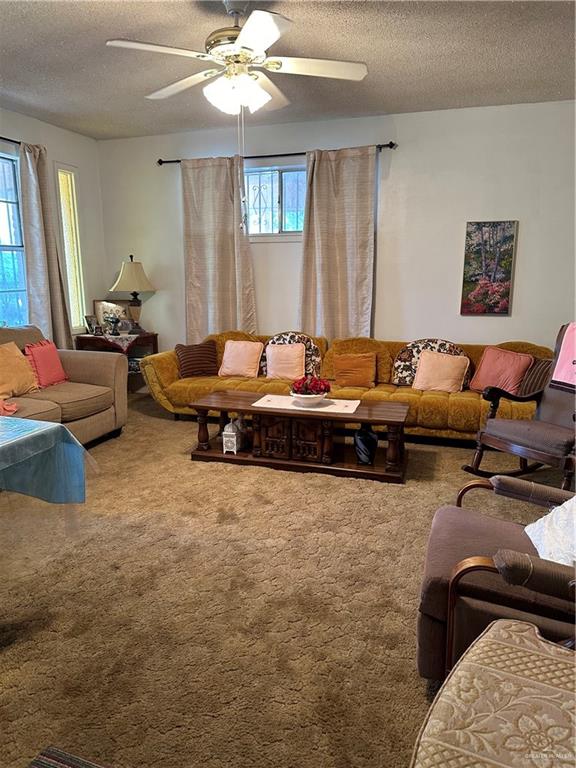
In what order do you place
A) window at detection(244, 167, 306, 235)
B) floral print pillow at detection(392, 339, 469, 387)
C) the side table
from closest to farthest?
1. floral print pillow at detection(392, 339, 469, 387)
2. window at detection(244, 167, 306, 235)
3. the side table

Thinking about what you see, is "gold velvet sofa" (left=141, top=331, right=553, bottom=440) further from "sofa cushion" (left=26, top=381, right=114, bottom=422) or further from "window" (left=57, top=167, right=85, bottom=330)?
"window" (left=57, top=167, right=85, bottom=330)

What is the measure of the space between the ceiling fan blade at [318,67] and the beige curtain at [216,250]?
2291mm

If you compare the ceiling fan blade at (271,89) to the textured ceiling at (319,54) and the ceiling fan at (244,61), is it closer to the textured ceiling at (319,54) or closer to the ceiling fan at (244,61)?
the ceiling fan at (244,61)

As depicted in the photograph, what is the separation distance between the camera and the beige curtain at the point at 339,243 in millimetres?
4602

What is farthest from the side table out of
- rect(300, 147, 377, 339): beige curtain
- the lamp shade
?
rect(300, 147, 377, 339): beige curtain

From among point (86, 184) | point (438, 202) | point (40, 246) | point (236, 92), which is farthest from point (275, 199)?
point (236, 92)

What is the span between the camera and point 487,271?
4461 millimetres

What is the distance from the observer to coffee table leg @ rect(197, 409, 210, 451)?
371cm

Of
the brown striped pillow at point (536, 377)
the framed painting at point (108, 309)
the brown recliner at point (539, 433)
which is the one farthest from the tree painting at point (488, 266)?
the framed painting at point (108, 309)

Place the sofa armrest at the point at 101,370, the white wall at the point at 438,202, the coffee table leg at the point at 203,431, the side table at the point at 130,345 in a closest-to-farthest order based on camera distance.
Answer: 1. the coffee table leg at the point at 203,431
2. the sofa armrest at the point at 101,370
3. the white wall at the point at 438,202
4. the side table at the point at 130,345

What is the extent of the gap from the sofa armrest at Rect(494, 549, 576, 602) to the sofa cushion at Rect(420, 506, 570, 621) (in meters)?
0.14

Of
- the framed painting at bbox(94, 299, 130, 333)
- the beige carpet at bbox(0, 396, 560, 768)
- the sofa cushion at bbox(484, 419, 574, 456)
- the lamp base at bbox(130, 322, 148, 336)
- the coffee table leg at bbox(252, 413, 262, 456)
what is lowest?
the beige carpet at bbox(0, 396, 560, 768)

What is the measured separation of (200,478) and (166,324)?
264cm

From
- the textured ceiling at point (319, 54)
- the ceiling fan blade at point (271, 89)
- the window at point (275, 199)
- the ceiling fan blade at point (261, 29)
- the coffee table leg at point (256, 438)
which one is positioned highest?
the textured ceiling at point (319, 54)
